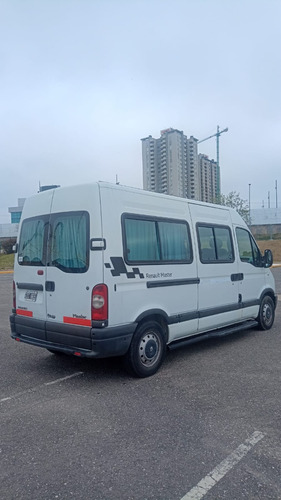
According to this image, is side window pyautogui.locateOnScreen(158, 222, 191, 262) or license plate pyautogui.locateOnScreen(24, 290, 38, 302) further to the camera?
side window pyautogui.locateOnScreen(158, 222, 191, 262)

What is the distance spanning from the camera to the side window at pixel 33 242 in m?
5.11

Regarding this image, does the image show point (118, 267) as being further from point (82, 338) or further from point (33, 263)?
point (33, 263)

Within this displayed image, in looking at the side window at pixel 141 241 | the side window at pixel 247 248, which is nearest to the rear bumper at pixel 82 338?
the side window at pixel 141 241

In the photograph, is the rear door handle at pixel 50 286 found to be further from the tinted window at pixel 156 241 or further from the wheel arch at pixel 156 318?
the wheel arch at pixel 156 318

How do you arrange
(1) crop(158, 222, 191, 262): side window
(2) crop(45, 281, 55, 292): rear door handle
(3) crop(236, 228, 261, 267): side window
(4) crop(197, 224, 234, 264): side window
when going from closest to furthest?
1. (2) crop(45, 281, 55, 292): rear door handle
2. (1) crop(158, 222, 191, 262): side window
3. (4) crop(197, 224, 234, 264): side window
4. (3) crop(236, 228, 261, 267): side window

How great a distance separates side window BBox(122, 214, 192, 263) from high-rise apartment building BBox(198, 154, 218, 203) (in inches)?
1331

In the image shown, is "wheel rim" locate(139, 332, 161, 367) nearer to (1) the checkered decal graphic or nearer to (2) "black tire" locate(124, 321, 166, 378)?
(2) "black tire" locate(124, 321, 166, 378)

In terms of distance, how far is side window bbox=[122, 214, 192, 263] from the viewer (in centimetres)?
479

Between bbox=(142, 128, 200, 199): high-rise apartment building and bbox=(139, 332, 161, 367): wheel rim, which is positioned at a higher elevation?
bbox=(142, 128, 200, 199): high-rise apartment building

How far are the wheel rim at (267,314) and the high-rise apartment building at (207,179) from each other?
3163 cm

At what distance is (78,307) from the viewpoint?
179 inches

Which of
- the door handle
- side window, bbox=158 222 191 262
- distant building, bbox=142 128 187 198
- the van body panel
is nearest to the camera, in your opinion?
the van body panel

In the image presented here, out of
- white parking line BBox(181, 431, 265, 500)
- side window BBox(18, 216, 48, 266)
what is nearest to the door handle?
side window BBox(18, 216, 48, 266)

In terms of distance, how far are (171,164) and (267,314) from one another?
27.9 metres
